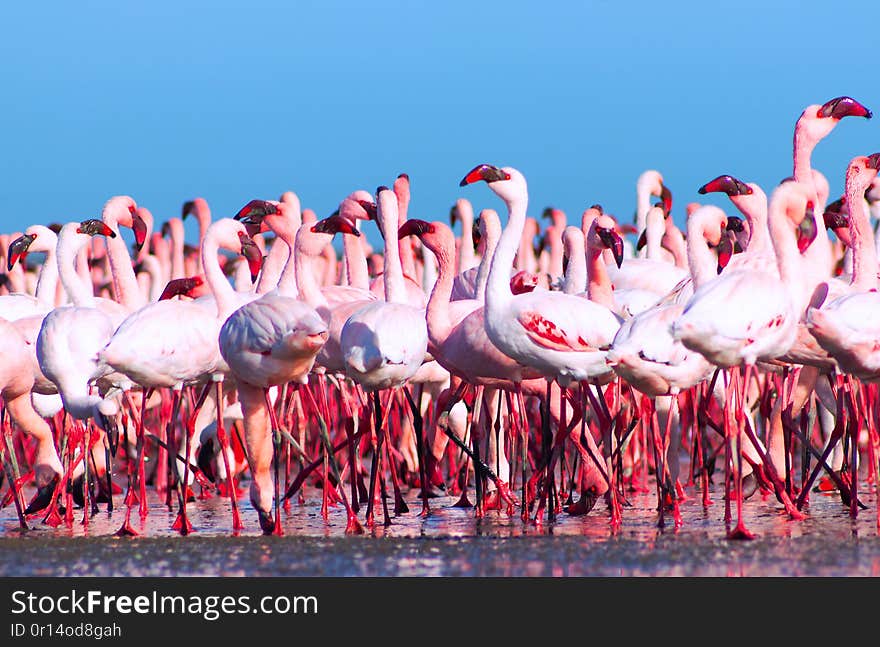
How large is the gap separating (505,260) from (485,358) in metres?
0.69

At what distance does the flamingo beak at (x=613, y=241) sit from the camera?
440 inches

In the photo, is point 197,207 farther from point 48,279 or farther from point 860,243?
point 860,243

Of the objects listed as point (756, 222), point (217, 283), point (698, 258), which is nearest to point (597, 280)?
point (698, 258)

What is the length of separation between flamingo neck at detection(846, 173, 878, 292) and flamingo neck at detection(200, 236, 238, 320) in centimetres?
446

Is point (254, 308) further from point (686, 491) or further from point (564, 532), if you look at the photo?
point (686, 491)

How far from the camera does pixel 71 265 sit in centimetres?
1279

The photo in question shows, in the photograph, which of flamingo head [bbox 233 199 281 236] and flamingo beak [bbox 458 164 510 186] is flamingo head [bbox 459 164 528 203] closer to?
flamingo beak [bbox 458 164 510 186]

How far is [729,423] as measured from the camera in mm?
9492

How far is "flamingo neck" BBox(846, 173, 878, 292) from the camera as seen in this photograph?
420 inches
